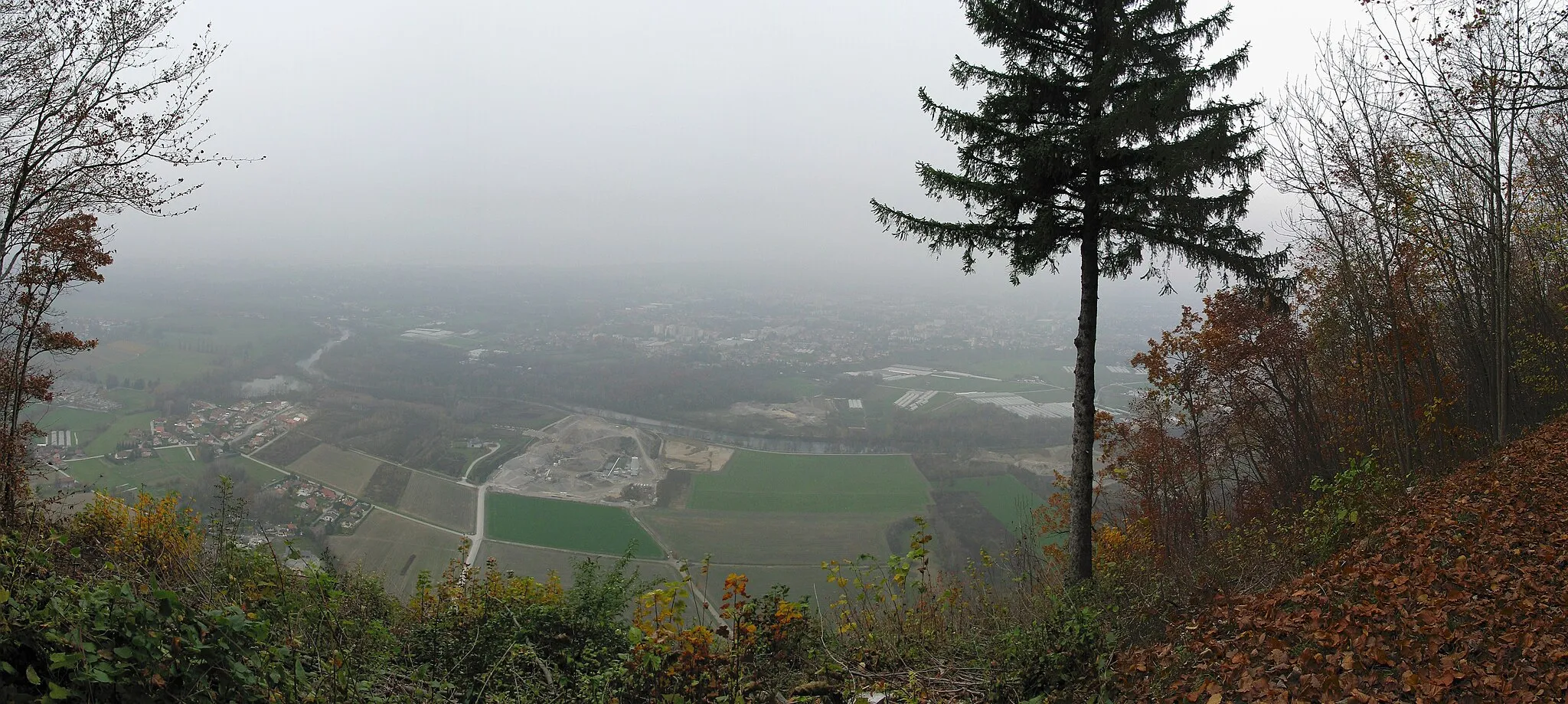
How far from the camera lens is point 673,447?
31.7 metres

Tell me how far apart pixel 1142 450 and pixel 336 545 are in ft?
71.5

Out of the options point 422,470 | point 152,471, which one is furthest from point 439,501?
point 152,471

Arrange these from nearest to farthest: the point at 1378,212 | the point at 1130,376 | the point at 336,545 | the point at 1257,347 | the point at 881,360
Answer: the point at 1378,212, the point at 1257,347, the point at 336,545, the point at 1130,376, the point at 881,360

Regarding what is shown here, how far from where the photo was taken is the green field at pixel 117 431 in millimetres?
22453

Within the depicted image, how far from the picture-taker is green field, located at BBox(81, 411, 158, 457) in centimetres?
2245

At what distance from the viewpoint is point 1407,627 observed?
3.45m

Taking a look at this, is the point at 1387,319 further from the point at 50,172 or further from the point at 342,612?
the point at 50,172

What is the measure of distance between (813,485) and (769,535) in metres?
5.36

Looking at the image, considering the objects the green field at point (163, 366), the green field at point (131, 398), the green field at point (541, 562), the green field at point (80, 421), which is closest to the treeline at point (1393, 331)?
the green field at point (541, 562)

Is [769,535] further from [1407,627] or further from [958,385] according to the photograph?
[958,385]

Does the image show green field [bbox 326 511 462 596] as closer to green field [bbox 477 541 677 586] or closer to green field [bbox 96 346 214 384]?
green field [bbox 477 541 677 586]

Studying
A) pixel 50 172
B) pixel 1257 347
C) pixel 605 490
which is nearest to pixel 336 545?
pixel 605 490

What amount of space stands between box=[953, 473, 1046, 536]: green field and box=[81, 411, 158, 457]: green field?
31114mm

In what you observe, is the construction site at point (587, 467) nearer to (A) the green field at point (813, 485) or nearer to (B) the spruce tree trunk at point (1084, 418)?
(A) the green field at point (813, 485)
